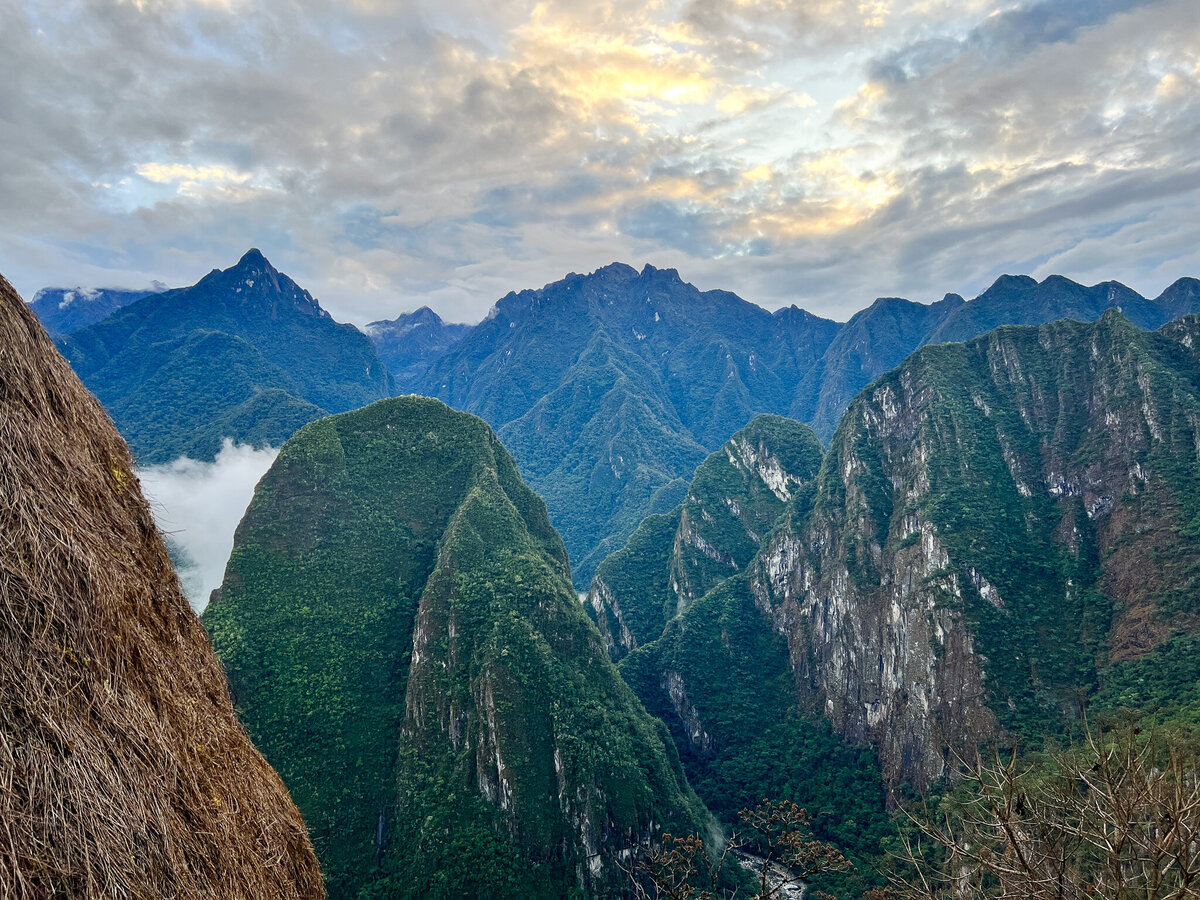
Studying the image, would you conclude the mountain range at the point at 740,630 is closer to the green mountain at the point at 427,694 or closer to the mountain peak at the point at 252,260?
the green mountain at the point at 427,694

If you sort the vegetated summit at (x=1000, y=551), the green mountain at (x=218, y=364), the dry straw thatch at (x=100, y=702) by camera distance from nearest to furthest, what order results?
Answer: 1. the dry straw thatch at (x=100, y=702)
2. the vegetated summit at (x=1000, y=551)
3. the green mountain at (x=218, y=364)

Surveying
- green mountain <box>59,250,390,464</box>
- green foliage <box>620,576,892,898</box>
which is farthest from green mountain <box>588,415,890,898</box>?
green mountain <box>59,250,390,464</box>

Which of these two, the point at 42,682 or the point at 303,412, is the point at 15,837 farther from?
the point at 303,412

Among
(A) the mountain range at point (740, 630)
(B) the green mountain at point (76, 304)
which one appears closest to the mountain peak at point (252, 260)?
(B) the green mountain at point (76, 304)

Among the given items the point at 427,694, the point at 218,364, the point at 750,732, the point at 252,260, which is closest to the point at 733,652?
the point at 750,732

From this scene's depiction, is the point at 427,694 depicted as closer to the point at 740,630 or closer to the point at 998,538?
the point at 740,630
